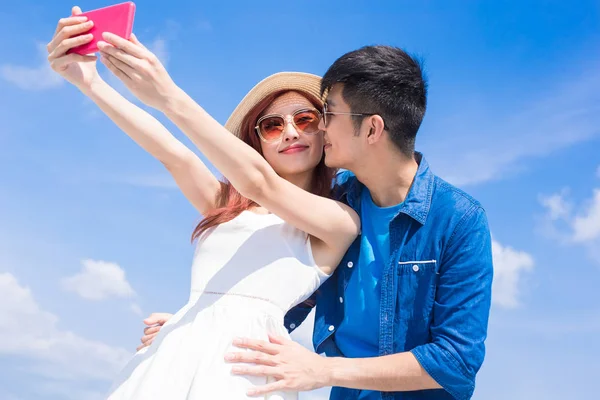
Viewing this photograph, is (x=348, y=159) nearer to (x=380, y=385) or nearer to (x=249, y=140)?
(x=249, y=140)

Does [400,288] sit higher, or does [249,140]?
[249,140]

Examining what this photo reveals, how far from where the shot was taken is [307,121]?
4574mm

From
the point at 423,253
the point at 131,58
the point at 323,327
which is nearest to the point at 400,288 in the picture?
the point at 423,253

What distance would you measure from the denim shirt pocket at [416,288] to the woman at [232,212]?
1.43ft

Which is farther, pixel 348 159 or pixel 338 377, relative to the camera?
pixel 348 159

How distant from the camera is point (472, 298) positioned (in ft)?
12.7

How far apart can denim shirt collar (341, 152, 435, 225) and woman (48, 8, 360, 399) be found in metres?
0.26

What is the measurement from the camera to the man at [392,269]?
3.74 meters

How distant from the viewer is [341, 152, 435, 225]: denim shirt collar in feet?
13.3

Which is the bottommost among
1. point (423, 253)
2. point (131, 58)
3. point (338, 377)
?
point (338, 377)

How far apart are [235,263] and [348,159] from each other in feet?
3.34

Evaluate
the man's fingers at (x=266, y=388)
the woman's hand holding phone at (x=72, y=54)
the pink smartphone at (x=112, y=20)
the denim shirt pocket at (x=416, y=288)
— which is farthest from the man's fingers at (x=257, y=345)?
the woman's hand holding phone at (x=72, y=54)

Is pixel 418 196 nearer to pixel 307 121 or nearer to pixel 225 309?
pixel 307 121

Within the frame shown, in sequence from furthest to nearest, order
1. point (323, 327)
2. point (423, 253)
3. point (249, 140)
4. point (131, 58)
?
point (249, 140) → point (323, 327) → point (423, 253) → point (131, 58)
